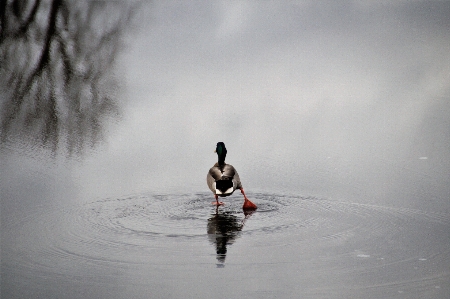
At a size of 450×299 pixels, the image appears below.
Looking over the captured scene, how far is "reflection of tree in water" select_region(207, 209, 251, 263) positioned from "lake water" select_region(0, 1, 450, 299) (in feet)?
0.08

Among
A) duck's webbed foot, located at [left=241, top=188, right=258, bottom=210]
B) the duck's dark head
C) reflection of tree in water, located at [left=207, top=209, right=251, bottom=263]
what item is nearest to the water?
reflection of tree in water, located at [left=207, top=209, right=251, bottom=263]

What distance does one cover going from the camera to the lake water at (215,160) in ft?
15.2

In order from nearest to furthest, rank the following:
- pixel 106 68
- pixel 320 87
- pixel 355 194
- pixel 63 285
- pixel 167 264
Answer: pixel 63 285 < pixel 167 264 < pixel 355 194 < pixel 320 87 < pixel 106 68

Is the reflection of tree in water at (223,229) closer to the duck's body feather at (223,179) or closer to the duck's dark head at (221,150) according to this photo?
the duck's body feather at (223,179)

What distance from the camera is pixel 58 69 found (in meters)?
10.4

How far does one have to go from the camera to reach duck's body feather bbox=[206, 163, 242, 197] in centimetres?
645

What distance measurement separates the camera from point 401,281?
175 inches

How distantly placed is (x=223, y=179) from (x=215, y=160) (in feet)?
4.31

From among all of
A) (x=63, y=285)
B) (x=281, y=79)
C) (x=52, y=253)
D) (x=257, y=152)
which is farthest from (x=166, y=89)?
(x=63, y=285)

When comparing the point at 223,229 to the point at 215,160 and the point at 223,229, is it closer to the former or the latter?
the point at 223,229

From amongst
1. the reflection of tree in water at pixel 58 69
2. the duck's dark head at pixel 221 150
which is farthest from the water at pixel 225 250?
the reflection of tree in water at pixel 58 69

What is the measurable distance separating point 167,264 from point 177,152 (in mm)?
3337

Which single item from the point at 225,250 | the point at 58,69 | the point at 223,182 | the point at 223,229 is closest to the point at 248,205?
the point at 223,182

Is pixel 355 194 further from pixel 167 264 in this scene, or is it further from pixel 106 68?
pixel 106 68
